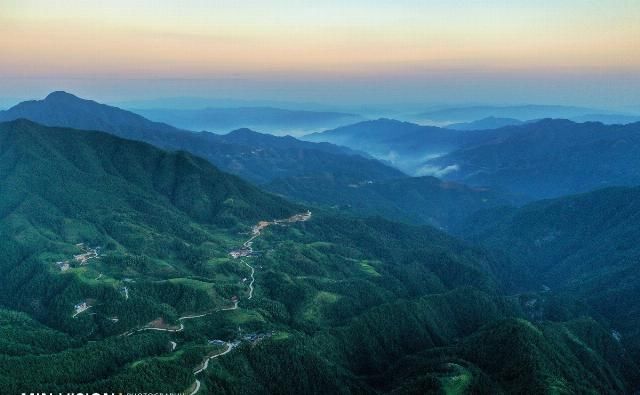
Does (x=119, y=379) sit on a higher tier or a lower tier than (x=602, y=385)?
higher

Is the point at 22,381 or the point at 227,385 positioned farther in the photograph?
the point at 227,385

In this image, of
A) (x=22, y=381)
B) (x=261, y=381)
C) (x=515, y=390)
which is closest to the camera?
(x=22, y=381)

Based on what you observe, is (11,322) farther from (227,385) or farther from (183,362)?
(227,385)

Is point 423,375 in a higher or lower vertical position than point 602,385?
higher

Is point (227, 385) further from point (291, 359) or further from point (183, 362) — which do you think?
point (291, 359)

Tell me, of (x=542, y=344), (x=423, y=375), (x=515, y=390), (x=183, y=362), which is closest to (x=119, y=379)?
(x=183, y=362)

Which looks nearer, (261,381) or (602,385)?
(261,381)

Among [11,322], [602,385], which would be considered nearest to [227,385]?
[11,322]

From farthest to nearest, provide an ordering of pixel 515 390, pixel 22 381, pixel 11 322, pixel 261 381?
pixel 11 322 → pixel 261 381 → pixel 515 390 → pixel 22 381

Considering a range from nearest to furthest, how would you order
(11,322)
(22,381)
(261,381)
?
(22,381) → (261,381) → (11,322)
